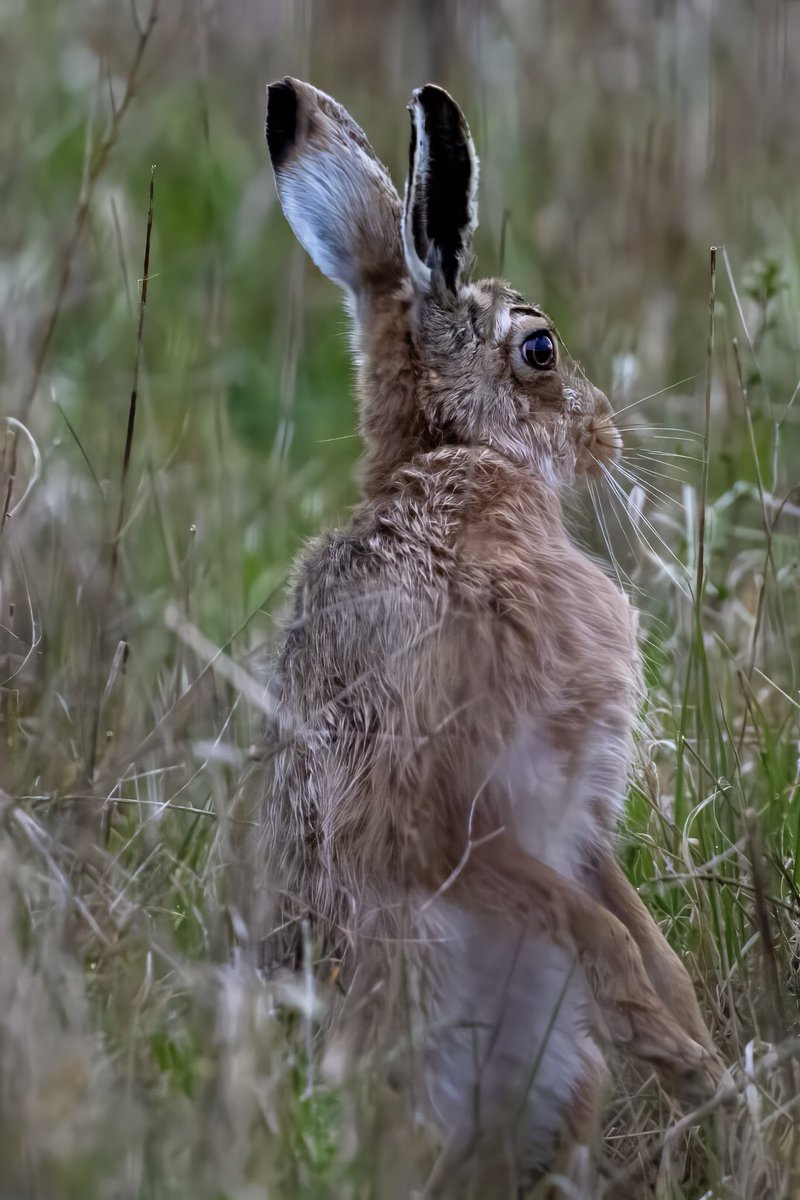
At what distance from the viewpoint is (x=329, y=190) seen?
411 centimetres

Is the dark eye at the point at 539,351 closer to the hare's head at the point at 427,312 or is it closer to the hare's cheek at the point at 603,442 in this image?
the hare's head at the point at 427,312

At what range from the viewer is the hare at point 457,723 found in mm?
3320

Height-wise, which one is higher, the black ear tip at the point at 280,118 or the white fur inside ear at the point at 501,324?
the black ear tip at the point at 280,118

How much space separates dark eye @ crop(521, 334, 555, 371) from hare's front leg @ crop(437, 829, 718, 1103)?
1.19m

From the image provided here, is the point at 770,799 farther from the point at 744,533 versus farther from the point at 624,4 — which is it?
the point at 624,4

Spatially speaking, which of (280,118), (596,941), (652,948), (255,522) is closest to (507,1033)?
(596,941)

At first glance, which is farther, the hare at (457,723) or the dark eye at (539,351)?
the dark eye at (539,351)

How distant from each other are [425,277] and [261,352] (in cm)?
315

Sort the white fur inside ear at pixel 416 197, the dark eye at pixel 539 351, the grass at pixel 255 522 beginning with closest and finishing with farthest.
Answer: the grass at pixel 255 522
the white fur inside ear at pixel 416 197
the dark eye at pixel 539 351

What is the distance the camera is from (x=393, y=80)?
Answer: 8.43m

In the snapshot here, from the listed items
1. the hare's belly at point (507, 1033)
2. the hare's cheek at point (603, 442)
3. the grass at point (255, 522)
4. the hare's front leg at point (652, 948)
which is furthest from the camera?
the hare's cheek at point (603, 442)

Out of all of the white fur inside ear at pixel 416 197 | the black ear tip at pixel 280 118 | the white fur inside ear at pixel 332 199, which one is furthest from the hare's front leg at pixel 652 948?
the black ear tip at pixel 280 118

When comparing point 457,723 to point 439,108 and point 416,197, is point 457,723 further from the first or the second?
point 439,108

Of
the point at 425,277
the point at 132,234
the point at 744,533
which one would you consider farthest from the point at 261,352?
the point at 425,277
